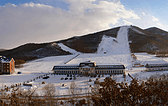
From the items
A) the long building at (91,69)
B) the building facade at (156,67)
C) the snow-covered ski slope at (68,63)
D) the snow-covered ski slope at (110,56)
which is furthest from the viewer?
the snow-covered ski slope at (110,56)

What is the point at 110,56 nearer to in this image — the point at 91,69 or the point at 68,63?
the point at 68,63

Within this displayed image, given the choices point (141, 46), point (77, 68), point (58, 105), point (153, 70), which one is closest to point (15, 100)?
point (58, 105)

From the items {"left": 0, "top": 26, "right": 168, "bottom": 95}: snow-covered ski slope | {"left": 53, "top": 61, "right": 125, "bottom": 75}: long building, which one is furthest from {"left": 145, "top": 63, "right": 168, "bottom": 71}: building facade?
{"left": 53, "top": 61, "right": 125, "bottom": 75}: long building

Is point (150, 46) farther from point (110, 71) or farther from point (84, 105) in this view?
point (84, 105)

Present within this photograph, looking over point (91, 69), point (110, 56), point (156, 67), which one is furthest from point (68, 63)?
point (156, 67)

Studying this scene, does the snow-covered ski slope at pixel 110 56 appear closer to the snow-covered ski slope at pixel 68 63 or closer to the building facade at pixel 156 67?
the snow-covered ski slope at pixel 68 63

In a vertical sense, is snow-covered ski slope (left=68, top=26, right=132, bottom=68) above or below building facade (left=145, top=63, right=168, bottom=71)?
above

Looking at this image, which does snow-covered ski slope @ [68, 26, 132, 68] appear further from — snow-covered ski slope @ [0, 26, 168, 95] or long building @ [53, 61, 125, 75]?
long building @ [53, 61, 125, 75]

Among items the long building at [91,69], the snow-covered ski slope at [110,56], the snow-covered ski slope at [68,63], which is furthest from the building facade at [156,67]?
the snow-covered ski slope at [110,56]

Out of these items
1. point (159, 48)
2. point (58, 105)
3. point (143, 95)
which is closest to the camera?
point (143, 95)
